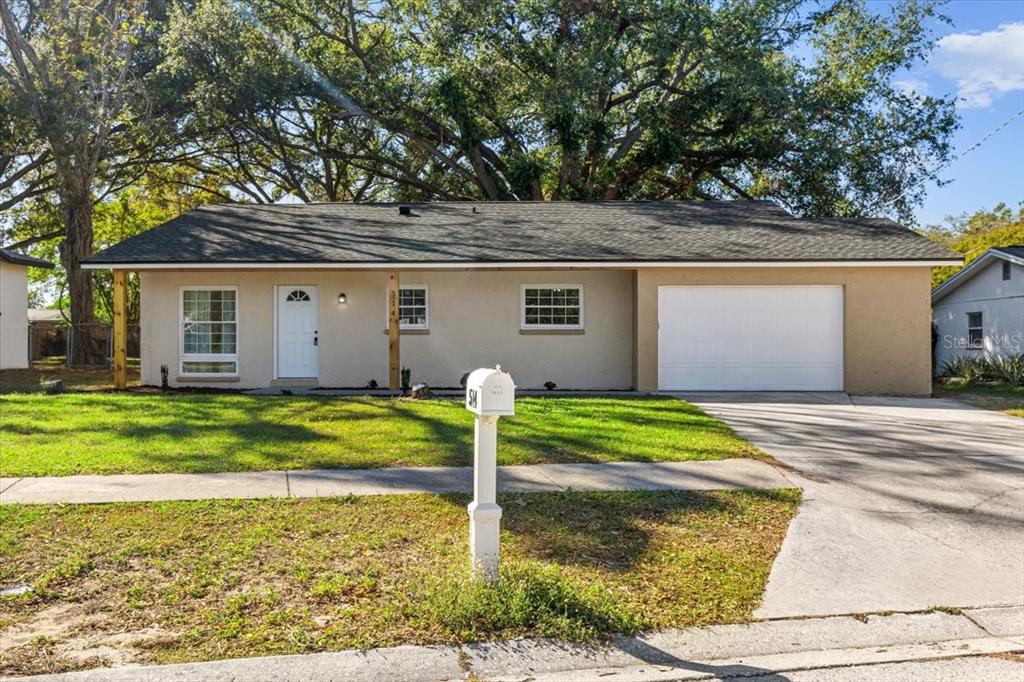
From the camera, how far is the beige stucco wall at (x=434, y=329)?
15680mm

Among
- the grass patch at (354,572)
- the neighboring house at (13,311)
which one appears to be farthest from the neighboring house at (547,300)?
the grass patch at (354,572)

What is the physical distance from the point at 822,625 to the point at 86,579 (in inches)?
162

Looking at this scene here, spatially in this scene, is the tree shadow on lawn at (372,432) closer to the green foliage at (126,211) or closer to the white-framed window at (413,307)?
the white-framed window at (413,307)

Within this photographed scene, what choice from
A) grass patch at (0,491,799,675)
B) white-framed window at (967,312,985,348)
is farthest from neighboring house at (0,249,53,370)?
white-framed window at (967,312,985,348)

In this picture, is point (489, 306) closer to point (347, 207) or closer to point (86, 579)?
point (347, 207)

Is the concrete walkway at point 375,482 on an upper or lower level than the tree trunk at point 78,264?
lower

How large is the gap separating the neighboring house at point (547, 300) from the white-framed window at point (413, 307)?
3 cm

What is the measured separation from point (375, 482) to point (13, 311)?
20.4 m

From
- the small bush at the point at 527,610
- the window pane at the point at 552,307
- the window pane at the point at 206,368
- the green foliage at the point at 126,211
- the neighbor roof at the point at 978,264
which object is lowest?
the small bush at the point at 527,610

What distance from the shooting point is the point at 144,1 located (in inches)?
Result: 779

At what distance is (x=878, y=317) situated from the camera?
47.8 feet

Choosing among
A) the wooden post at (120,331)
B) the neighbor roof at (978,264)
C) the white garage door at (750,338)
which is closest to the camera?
the white garage door at (750,338)

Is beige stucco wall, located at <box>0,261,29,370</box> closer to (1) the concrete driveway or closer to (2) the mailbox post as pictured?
(1) the concrete driveway

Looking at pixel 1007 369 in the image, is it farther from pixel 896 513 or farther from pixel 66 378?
pixel 66 378
